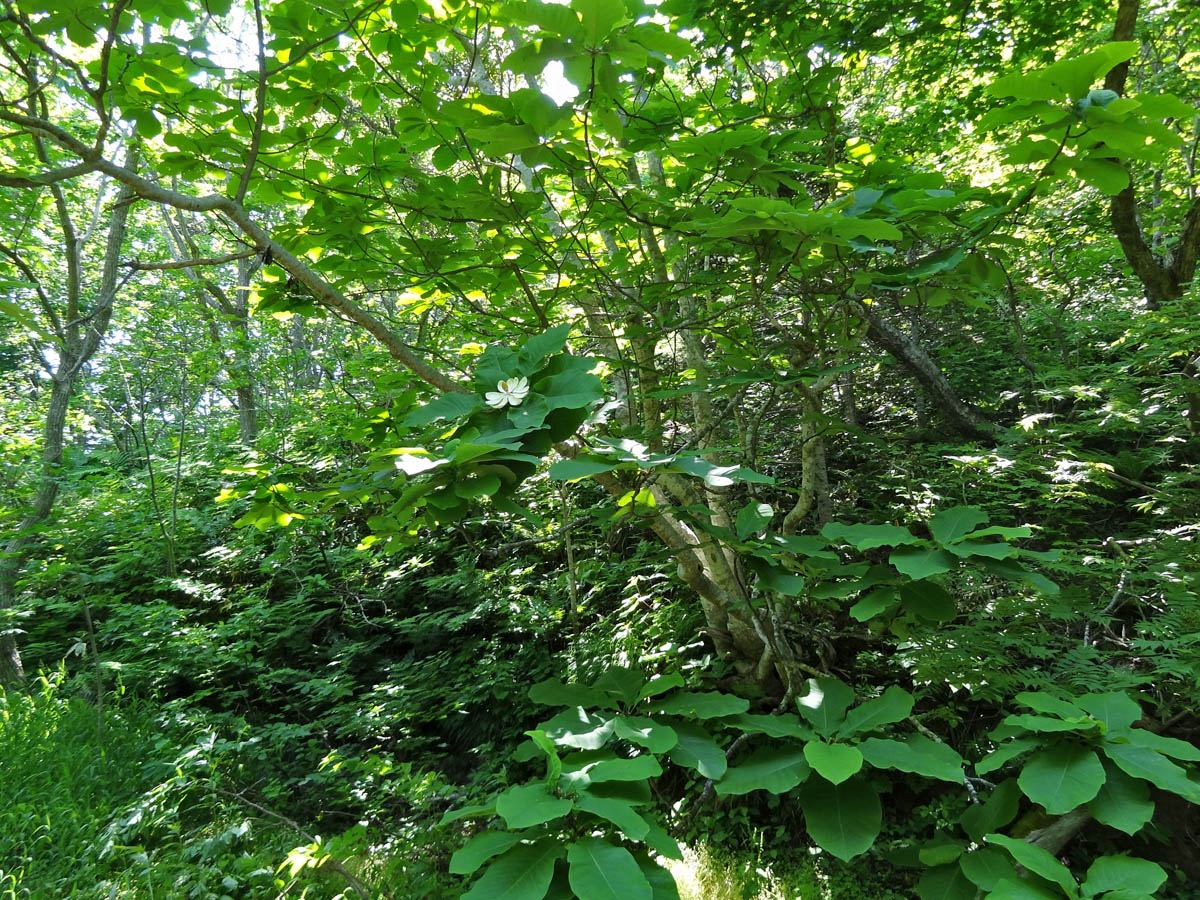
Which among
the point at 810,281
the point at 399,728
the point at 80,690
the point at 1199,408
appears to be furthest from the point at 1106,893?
the point at 80,690

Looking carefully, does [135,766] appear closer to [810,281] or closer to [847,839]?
[847,839]

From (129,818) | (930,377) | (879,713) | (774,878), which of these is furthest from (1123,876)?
(930,377)

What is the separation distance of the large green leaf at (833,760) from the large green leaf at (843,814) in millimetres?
77

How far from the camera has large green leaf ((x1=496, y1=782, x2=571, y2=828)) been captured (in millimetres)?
727

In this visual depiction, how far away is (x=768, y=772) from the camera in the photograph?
37.3 inches

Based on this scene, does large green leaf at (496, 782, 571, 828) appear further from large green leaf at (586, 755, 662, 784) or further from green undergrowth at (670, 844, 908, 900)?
green undergrowth at (670, 844, 908, 900)

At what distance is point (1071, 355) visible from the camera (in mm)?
4410

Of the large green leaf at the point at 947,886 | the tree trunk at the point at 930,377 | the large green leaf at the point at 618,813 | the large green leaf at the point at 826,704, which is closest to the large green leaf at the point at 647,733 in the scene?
the large green leaf at the point at 618,813

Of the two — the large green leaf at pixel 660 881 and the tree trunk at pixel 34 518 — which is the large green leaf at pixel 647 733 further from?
the tree trunk at pixel 34 518

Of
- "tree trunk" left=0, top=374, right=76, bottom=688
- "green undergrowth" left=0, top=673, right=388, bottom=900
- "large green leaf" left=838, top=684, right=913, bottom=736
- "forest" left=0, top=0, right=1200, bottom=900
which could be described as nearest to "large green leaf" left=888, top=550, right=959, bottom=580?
"forest" left=0, top=0, right=1200, bottom=900

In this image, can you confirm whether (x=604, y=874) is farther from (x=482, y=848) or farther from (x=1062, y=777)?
(x=1062, y=777)

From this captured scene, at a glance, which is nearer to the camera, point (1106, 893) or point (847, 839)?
point (1106, 893)

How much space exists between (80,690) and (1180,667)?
6.84 m

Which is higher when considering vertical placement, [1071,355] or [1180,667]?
[1071,355]
